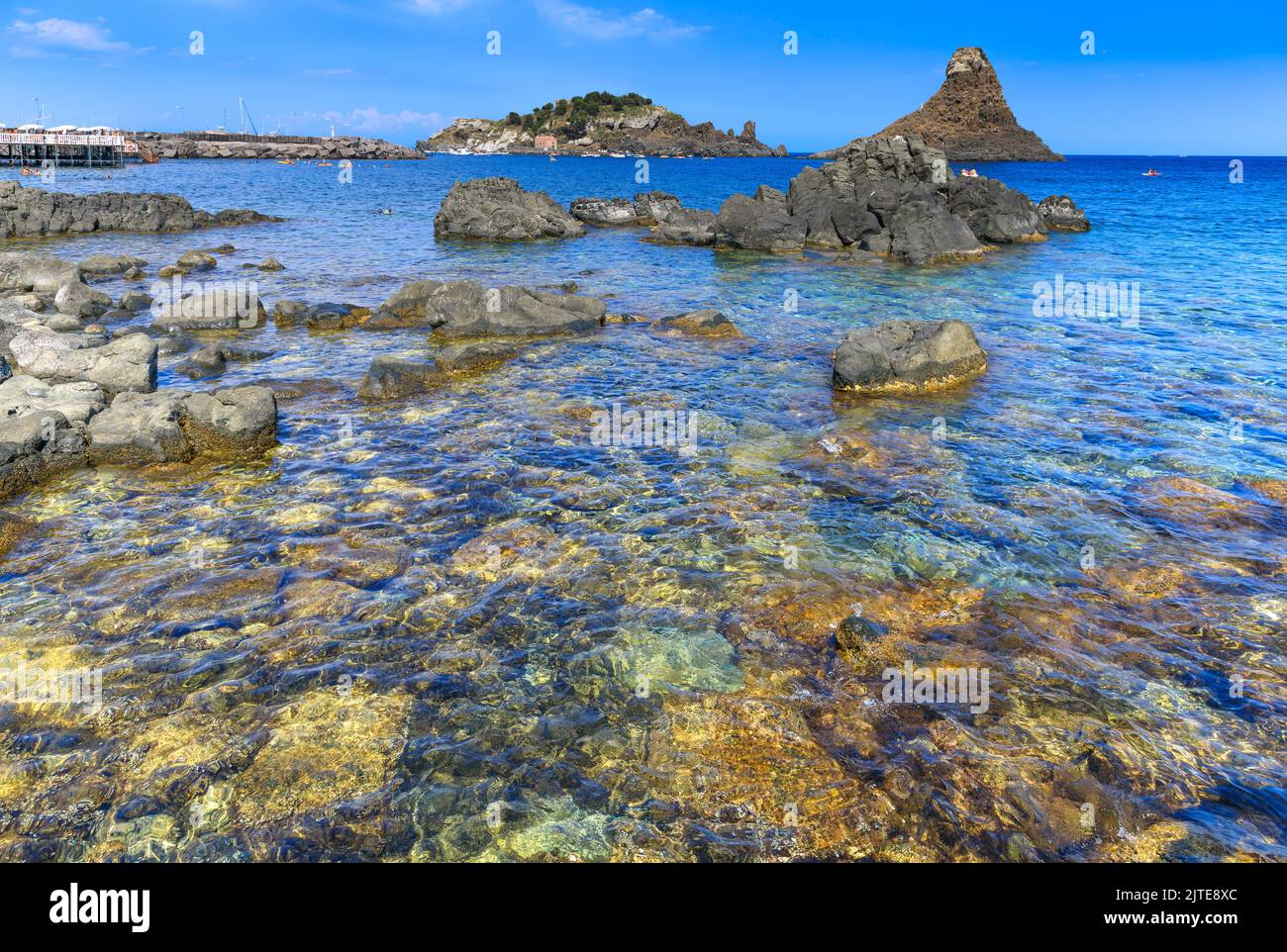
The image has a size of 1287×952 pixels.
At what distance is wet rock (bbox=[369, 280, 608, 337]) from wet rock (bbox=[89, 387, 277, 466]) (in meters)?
10.8

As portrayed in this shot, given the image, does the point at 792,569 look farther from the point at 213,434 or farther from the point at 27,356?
Result: the point at 27,356

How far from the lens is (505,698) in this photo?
8.66 metres

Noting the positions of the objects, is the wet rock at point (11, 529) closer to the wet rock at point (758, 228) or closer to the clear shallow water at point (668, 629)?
the clear shallow water at point (668, 629)

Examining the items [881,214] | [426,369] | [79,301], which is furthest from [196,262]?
[881,214]

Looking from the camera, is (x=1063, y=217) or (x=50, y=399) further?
(x=1063, y=217)

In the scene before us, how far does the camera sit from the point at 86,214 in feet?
173

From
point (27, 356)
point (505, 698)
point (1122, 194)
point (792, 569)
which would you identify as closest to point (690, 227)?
point (27, 356)

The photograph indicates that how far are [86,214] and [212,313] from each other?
125 feet

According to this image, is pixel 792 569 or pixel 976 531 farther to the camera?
pixel 976 531

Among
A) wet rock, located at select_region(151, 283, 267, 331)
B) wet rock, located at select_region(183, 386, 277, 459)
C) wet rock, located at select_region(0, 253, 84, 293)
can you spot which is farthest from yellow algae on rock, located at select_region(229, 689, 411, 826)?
wet rock, located at select_region(0, 253, 84, 293)

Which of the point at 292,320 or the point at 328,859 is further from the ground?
the point at 292,320

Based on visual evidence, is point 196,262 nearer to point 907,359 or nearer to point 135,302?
point 135,302

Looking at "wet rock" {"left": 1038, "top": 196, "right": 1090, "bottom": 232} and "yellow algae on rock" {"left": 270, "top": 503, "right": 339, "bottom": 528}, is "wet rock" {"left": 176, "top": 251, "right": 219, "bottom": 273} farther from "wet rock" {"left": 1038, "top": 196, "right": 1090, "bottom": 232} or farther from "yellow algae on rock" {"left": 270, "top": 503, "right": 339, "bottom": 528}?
"wet rock" {"left": 1038, "top": 196, "right": 1090, "bottom": 232}

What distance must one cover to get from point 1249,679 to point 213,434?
692 inches
